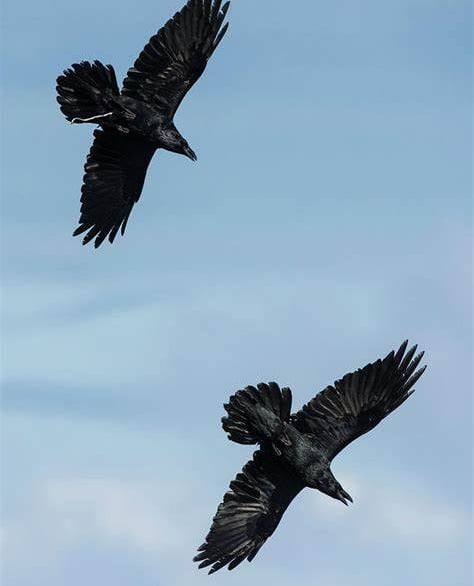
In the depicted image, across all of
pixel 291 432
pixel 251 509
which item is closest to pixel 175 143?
pixel 291 432

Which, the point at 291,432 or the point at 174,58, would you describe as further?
the point at 174,58

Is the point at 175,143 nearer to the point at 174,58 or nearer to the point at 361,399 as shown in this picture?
the point at 174,58

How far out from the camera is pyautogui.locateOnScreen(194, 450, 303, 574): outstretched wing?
23250 mm

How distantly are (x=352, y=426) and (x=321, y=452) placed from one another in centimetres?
52

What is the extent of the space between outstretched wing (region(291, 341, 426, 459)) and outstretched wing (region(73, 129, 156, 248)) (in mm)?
4563

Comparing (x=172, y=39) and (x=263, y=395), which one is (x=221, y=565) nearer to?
(x=263, y=395)

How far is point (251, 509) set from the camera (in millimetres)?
23500

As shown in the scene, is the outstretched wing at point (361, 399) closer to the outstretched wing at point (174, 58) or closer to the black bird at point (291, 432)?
the black bird at point (291, 432)

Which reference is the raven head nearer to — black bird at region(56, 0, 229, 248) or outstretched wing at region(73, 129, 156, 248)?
black bird at region(56, 0, 229, 248)

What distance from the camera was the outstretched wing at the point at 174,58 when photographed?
24.6 m

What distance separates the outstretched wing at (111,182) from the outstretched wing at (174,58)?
0.90 meters

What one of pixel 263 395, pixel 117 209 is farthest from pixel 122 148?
pixel 263 395

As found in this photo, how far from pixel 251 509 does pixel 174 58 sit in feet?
20.2

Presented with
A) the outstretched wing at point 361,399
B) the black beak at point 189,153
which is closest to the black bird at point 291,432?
the outstretched wing at point 361,399
